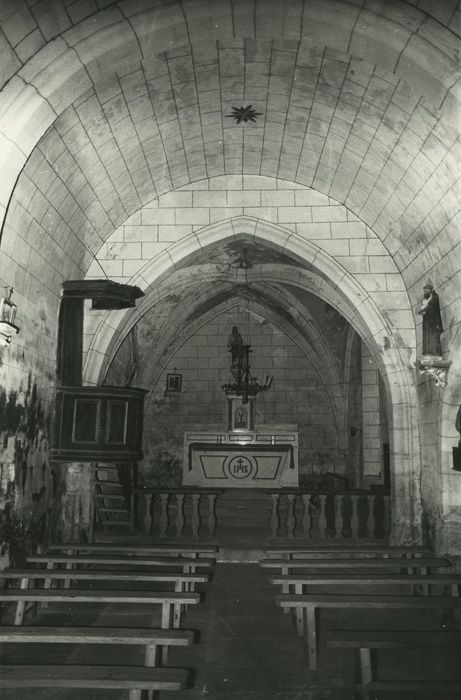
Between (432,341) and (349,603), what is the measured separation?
11.1 ft

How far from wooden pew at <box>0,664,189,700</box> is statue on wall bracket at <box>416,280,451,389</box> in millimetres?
4529

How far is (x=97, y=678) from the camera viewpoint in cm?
298

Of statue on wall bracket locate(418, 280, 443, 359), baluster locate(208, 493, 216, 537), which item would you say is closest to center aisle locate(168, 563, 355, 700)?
baluster locate(208, 493, 216, 537)

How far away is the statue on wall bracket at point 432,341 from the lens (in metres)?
6.52

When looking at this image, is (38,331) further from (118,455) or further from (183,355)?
(183,355)

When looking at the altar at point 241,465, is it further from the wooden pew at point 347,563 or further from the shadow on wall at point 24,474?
the wooden pew at point 347,563

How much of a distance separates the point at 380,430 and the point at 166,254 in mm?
6646

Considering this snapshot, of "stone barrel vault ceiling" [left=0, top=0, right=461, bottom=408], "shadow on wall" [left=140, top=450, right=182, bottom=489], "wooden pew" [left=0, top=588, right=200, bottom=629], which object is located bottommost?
"wooden pew" [left=0, top=588, right=200, bottom=629]

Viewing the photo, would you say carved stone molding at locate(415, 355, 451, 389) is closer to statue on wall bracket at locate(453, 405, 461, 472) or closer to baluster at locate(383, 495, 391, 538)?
statue on wall bracket at locate(453, 405, 461, 472)

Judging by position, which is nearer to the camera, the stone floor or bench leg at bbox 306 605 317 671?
the stone floor

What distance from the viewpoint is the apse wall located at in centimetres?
1518

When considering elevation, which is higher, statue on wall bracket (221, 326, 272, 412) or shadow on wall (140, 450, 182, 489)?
statue on wall bracket (221, 326, 272, 412)

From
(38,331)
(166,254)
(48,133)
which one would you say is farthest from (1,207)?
(166,254)

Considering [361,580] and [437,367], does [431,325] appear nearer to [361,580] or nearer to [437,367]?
[437,367]
